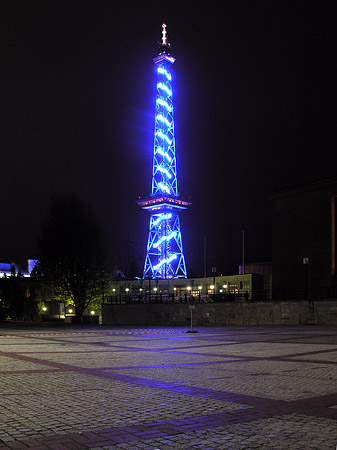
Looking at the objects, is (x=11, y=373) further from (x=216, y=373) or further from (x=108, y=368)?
(x=216, y=373)

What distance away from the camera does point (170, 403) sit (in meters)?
7.88

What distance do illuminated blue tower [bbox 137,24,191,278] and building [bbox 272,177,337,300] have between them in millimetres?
53877

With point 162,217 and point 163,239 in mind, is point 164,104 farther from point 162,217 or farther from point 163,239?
point 163,239

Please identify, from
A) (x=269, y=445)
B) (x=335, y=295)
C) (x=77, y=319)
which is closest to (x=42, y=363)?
(x=269, y=445)

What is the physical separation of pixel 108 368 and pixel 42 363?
2.32 meters

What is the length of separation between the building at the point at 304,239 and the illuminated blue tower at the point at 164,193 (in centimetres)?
5388

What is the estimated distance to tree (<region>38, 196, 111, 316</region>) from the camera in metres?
56.8

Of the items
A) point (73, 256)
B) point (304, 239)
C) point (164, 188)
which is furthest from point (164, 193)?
point (304, 239)

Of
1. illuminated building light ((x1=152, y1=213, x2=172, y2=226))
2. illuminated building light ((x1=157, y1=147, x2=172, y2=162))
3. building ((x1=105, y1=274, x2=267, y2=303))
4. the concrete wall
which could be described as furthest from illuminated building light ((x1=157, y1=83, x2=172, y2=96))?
the concrete wall

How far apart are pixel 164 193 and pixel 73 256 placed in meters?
48.6

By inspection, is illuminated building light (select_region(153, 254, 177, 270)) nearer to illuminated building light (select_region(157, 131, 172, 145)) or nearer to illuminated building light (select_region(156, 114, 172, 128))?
illuminated building light (select_region(157, 131, 172, 145))

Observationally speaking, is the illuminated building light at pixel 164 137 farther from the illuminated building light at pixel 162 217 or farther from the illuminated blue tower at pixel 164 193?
the illuminated building light at pixel 162 217

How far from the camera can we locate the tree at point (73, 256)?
56.8 meters

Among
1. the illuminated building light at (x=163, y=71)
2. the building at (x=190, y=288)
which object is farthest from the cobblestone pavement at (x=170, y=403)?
the illuminated building light at (x=163, y=71)
